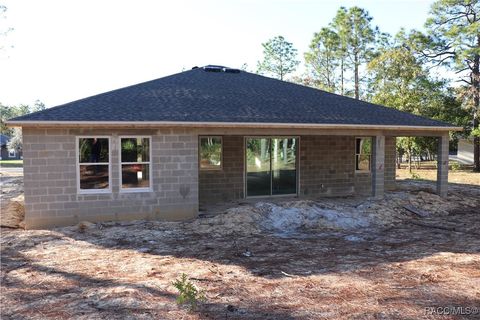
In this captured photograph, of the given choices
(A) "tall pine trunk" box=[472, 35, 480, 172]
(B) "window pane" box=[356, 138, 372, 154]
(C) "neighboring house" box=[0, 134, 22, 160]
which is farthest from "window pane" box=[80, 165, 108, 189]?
(C) "neighboring house" box=[0, 134, 22, 160]

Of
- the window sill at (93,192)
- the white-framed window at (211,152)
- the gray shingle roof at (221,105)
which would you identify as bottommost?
the window sill at (93,192)

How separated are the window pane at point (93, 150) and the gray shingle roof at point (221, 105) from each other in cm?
70

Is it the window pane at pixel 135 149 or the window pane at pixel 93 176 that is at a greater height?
the window pane at pixel 135 149

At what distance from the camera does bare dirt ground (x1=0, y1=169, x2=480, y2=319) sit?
211 inches

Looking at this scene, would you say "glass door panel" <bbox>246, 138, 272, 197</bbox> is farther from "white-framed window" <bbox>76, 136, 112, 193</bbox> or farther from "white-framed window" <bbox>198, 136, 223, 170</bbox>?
"white-framed window" <bbox>76, 136, 112, 193</bbox>

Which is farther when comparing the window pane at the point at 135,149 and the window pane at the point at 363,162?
the window pane at the point at 363,162

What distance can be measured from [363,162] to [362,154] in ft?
1.11

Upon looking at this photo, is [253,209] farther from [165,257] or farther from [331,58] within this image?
[331,58]

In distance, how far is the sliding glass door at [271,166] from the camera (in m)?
15.1

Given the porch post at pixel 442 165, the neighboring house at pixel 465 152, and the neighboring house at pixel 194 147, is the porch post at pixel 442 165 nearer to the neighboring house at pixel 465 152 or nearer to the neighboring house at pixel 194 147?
the neighboring house at pixel 194 147

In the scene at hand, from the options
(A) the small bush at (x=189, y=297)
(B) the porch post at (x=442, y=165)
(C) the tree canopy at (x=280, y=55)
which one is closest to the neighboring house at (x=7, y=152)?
(C) the tree canopy at (x=280, y=55)

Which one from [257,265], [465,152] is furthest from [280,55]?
[257,265]

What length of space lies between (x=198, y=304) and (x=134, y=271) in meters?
2.03

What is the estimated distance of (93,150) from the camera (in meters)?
10.8
